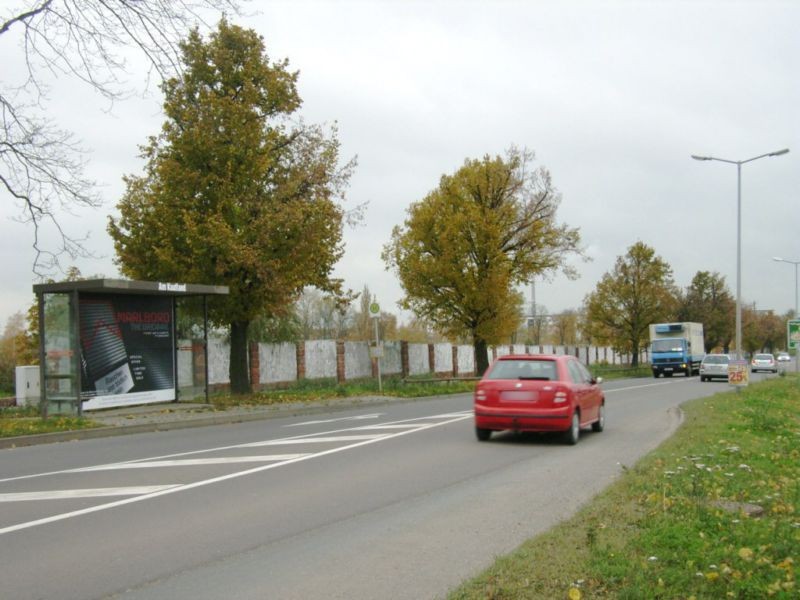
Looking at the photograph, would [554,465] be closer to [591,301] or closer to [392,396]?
[392,396]

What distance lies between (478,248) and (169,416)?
75.8 ft

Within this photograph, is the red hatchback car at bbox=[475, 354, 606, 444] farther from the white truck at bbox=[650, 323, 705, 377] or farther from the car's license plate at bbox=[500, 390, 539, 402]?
the white truck at bbox=[650, 323, 705, 377]

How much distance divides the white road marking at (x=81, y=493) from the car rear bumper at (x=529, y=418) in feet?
18.7

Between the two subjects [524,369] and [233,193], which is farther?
[233,193]

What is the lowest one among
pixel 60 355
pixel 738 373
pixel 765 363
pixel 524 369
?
pixel 765 363

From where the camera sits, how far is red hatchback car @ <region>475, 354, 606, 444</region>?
12.8 metres

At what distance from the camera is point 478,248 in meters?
39.2

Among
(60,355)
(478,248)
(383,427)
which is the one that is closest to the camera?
(383,427)

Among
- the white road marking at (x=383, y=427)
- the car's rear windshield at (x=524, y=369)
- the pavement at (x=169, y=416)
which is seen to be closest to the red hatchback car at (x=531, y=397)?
the car's rear windshield at (x=524, y=369)

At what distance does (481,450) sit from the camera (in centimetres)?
1258

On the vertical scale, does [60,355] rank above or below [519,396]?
above

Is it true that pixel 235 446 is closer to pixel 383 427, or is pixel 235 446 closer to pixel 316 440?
pixel 316 440

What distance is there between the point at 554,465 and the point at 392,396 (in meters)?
17.1

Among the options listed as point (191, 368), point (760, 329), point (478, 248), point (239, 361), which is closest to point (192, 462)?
point (191, 368)
